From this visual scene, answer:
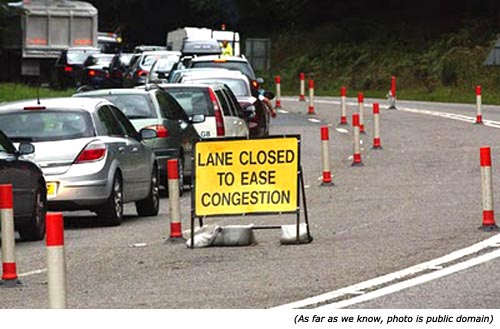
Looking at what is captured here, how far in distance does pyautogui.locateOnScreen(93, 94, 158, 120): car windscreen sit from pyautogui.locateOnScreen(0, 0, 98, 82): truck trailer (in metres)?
36.6

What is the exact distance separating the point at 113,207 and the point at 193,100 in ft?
26.0

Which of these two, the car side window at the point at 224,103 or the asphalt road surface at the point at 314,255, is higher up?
the car side window at the point at 224,103

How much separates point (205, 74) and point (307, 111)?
54.6ft

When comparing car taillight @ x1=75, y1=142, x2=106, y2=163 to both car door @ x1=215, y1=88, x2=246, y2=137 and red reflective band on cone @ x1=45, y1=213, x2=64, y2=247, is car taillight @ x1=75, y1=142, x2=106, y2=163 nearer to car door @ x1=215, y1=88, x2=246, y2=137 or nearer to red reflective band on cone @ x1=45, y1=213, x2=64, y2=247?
car door @ x1=215, y1=88, x2=246, y2=137

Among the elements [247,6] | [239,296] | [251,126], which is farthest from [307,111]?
[247,6]

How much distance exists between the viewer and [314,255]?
14953 mm

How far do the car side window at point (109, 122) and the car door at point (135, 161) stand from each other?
124 millimetres

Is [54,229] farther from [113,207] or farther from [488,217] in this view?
[113,207]

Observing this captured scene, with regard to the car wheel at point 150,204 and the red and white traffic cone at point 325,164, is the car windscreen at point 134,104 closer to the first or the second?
the red and white traffic cone at point 325,164

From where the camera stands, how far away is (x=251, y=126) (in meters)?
31.1

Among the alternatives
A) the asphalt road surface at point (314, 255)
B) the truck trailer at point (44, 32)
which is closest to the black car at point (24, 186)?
the asphalt road surface at point (314, 255)

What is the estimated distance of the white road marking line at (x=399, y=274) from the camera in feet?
38.4

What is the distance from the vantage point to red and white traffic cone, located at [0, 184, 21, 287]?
13.5 m

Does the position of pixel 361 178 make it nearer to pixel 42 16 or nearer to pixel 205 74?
Result: pixel 205 74
